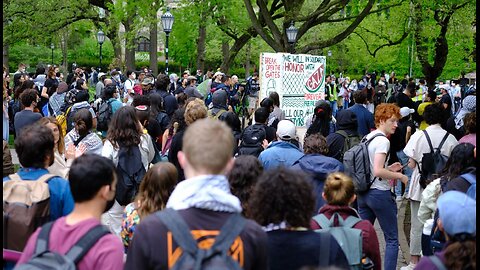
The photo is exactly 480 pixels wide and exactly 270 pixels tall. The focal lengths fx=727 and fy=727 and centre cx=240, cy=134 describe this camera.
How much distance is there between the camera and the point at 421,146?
25.8 feet

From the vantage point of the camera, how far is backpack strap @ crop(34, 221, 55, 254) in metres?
3.42

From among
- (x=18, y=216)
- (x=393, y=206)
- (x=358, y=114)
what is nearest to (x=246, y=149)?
(x=393, y=206)

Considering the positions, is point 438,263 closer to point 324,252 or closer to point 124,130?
point 324,252

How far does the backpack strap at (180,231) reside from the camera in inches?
127

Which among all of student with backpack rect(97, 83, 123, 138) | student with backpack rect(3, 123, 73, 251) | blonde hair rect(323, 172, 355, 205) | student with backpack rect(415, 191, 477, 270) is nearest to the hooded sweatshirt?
blonde hair rect(323, 172, 355, 205)

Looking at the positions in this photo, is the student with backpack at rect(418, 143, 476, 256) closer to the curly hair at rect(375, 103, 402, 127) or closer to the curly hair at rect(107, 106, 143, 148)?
the curly hair at rect(375, 103, 402, 127)

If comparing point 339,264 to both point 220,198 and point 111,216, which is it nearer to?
point 220,198

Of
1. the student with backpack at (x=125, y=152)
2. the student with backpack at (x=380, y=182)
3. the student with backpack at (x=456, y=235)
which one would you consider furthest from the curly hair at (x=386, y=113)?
the student with backpack at (x=456, y=235)

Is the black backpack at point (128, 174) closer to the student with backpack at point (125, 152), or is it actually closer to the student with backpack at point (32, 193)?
the student with backpack at point (125, 152)

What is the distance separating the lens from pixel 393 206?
295 inches

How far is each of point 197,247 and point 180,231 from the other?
0.34ft

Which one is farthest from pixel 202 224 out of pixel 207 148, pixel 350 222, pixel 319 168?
pixel 319 168

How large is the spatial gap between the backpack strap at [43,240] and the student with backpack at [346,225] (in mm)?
1904

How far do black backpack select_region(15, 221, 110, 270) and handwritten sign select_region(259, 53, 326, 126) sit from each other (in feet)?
40.0
